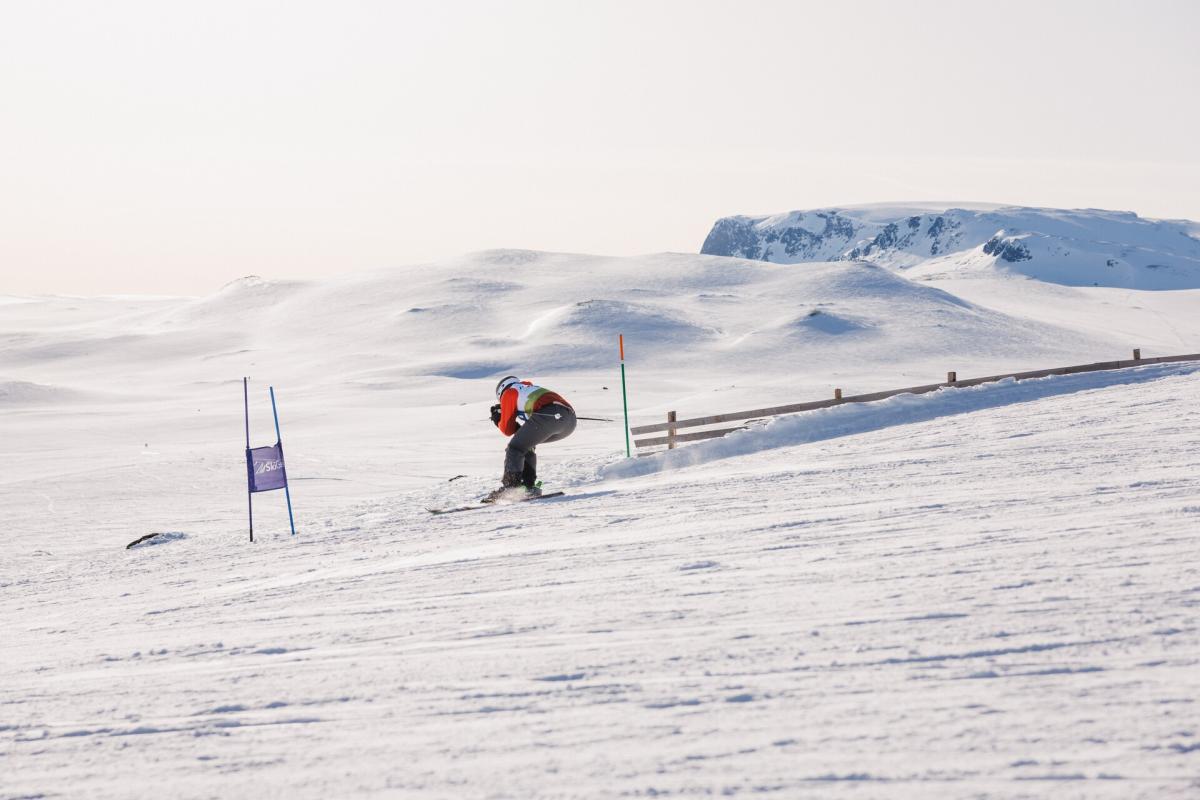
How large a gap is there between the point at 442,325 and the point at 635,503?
223 ft

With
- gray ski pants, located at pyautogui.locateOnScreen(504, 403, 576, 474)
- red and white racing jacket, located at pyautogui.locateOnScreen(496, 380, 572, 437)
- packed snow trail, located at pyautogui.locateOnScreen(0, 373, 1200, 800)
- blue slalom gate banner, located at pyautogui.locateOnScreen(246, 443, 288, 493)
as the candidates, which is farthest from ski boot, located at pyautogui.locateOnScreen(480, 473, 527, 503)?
packed snow trail, located at pyautogui.locateOnScreen(0, 373, 1200, 800)

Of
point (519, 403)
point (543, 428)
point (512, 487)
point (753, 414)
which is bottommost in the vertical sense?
point (512, 487)

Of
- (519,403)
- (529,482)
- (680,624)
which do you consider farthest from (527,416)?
(680,624)

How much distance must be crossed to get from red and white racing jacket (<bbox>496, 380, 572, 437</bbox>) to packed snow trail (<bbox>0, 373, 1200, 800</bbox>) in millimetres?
2777

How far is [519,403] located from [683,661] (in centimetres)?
784

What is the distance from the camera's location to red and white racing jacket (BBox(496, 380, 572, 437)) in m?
12.8

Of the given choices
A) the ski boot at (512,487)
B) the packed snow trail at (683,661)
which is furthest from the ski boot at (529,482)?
the packed snow trail at (683,661)

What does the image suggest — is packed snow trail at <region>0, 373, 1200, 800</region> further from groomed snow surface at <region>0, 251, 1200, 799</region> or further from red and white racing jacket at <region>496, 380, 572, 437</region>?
red and white racing jacket at <region>496, 380, 572, 437</region>

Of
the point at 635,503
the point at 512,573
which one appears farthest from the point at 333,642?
the point at 635,503

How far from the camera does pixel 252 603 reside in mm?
8227

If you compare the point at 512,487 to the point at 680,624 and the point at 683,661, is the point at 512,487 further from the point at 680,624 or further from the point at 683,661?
the point at 683,661

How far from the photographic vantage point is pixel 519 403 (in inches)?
507

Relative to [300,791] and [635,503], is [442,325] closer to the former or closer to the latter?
[635,503]

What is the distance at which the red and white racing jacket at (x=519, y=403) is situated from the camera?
1277cm
